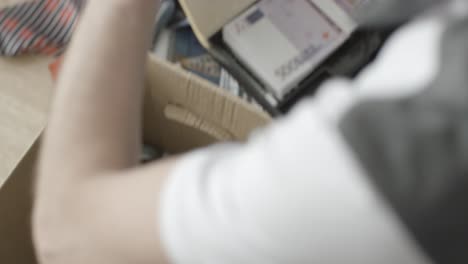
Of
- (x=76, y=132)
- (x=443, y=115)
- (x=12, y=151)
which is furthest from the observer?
(x=12, y=151)

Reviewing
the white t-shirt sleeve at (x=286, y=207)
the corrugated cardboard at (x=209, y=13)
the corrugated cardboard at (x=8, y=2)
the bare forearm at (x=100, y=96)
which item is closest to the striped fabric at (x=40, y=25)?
the corrugated cardboard at (x=8, y=2)

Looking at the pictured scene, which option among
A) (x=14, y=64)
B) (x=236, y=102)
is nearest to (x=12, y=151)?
(x=14, y=64)

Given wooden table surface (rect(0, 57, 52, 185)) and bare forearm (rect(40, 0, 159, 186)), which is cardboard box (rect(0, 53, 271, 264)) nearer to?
wooden table surface (rect(0, 57, 52, 185))

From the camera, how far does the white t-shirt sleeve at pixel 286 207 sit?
0.27 m

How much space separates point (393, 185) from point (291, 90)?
44 cm

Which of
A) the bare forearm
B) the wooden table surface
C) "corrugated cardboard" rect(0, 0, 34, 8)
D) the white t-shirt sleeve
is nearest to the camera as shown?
the white t-shirt sleeve

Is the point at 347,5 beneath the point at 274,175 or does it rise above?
beneath

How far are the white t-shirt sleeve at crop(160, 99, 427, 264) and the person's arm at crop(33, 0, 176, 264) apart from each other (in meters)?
0.03

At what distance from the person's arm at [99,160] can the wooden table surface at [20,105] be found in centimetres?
25

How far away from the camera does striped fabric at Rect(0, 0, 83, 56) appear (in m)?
0.70

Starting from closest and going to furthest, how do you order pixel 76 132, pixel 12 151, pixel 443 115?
pixel 443 115
pixel 76 132
pixel 12 151

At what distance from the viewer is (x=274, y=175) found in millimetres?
280

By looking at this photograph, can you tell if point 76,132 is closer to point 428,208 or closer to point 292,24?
point 428,208

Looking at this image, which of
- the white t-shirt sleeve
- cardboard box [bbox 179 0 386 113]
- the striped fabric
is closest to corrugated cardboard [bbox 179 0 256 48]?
cardboard box [bbox 179 0 386 113]
